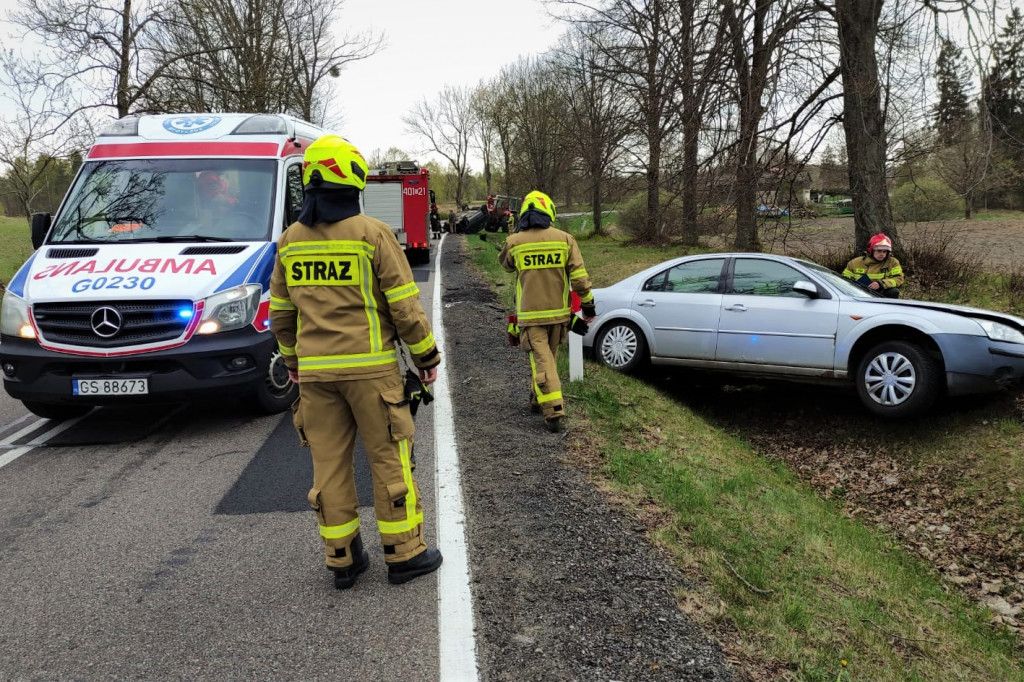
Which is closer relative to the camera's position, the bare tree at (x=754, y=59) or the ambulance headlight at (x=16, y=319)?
the ambulance headlight at (x=16, y=319)

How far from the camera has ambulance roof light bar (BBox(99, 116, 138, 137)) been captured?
672cm

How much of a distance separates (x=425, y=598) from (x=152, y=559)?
1515 mm

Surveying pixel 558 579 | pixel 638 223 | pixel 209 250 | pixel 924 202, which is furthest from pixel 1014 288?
pixel 638 223

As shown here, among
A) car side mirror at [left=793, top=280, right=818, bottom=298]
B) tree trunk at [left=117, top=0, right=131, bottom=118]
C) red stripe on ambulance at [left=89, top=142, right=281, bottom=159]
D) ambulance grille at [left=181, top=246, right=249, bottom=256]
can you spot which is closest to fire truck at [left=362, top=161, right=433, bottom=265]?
tree trunk at [left=117, top=0, right=131, bottom=118]

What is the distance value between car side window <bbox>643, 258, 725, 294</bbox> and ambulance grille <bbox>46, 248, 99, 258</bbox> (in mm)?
5510

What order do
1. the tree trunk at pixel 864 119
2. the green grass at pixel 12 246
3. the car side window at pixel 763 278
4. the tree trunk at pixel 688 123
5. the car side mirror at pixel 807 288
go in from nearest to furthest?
the car side mirror at pixel 807 288 → the car side window at pixel 763 278 → the tree trunk at pixel 688 123 → the tree trunk at pixel 864 119 → the green grass at pixel 12 246

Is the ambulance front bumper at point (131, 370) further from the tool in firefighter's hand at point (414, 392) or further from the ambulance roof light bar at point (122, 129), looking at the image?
the tool in firefighter's hand at point (414, 392)

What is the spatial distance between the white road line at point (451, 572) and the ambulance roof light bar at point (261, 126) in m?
3.25

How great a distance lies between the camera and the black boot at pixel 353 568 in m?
3.31

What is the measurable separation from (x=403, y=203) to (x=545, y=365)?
667 inches

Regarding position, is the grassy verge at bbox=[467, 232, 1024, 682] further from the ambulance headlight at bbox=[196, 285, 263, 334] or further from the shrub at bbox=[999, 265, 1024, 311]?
the shrub at bbox=[999, 265, 1024, 311]

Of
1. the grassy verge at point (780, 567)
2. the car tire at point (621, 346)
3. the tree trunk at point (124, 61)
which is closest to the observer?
the grassy verge at point (780, 567)

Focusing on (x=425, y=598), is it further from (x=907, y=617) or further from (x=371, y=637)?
(x=907, y=617)

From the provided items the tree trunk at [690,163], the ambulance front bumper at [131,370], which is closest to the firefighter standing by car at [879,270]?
the tree trunk at [690,163]
